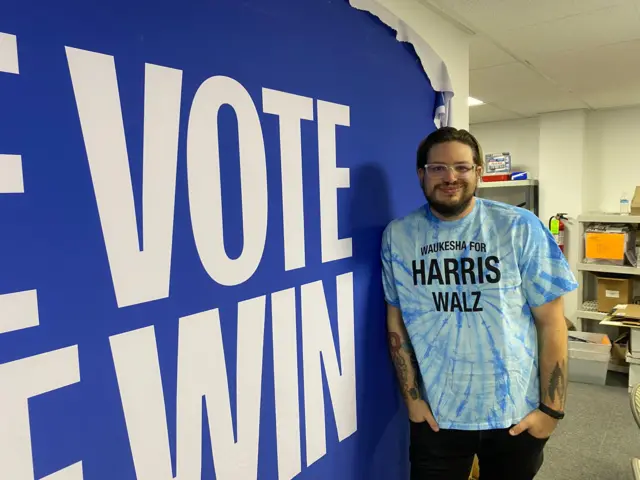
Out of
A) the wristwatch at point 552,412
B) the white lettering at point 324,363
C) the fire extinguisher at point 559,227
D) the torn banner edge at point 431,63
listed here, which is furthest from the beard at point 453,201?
the fire extinguisher at point 559,227

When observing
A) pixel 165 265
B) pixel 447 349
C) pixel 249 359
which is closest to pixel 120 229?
pixel 165 265

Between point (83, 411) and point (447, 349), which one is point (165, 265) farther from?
point (447, 349)

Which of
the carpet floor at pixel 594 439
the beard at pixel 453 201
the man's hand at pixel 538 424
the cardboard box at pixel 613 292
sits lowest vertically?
the carpet floor at pixel 594 439

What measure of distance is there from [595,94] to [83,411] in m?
4.27

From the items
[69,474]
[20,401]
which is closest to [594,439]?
[69,474]

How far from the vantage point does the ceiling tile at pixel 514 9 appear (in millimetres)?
1881

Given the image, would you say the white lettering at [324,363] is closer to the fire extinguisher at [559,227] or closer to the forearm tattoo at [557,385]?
the forearm tattoo at [557,385]

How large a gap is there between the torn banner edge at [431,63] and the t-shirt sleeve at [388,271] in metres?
0.61

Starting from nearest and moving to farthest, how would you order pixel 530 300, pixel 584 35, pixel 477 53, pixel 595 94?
pixel 530 300
pixel 584 35
pixel 477 53
pixel 595 94

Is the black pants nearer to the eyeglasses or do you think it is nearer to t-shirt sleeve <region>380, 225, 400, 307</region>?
t-shirt sleeve <region>380, 225, 400, 307</region>

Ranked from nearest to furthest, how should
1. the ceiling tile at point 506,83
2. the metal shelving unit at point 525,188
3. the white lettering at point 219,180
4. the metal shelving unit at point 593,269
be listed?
the white lettering at point 219,180
the ceiling tile at point 506,83
the metal shelving unit at point 593,269
the metal shelving unit at point 525,188

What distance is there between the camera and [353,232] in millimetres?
1494

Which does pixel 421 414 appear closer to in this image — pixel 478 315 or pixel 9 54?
pixel 478 315

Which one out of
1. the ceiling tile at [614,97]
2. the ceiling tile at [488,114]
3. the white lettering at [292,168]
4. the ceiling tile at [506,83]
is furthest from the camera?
the ceiling tile at [488,114]
